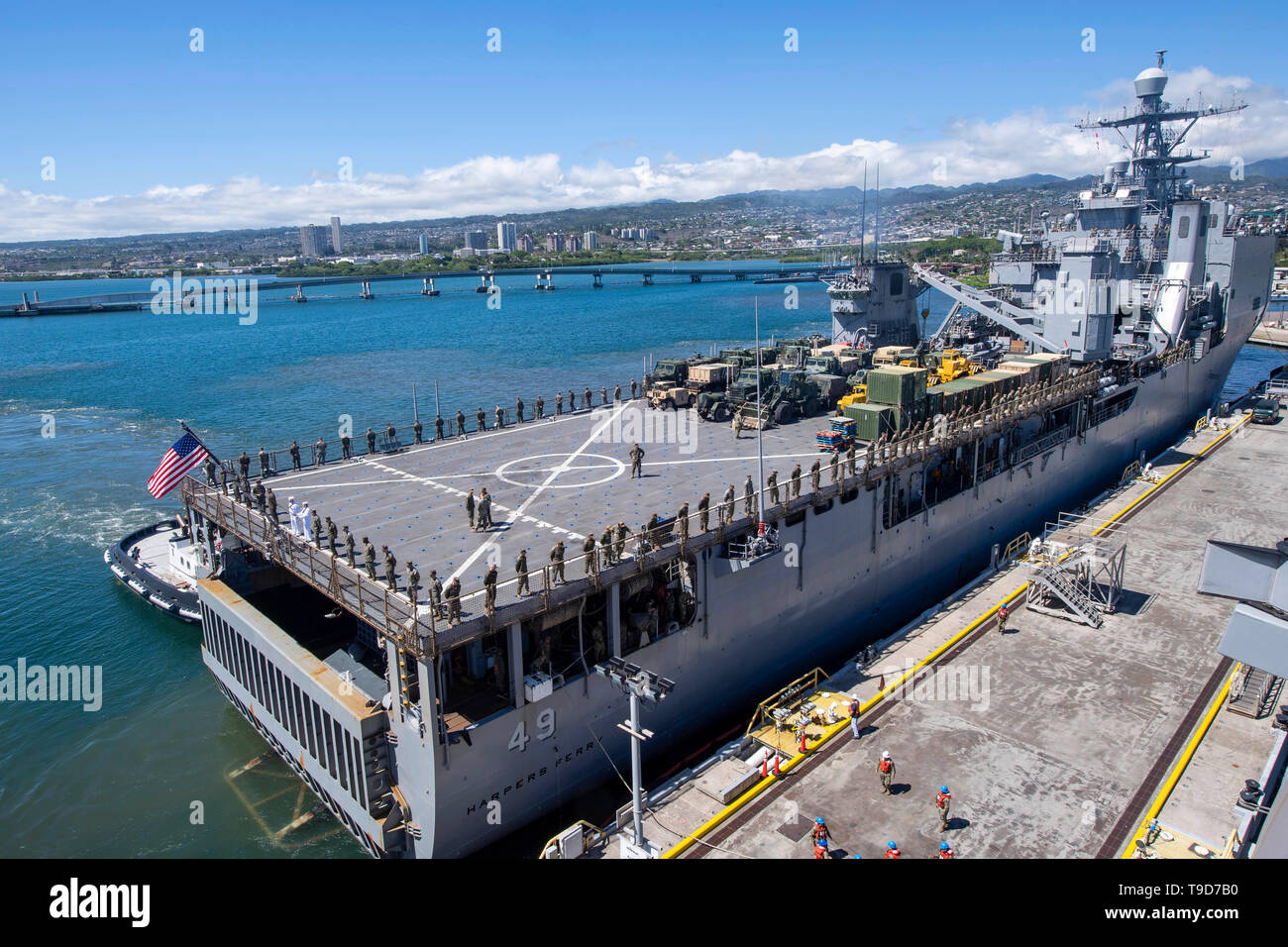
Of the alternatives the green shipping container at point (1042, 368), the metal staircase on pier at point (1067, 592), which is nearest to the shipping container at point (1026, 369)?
the green shipping container at point (1042, 368)

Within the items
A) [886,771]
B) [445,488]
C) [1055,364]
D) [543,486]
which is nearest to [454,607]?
[886,771]

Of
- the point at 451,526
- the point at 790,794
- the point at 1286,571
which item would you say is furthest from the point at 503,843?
the point at 1286,571

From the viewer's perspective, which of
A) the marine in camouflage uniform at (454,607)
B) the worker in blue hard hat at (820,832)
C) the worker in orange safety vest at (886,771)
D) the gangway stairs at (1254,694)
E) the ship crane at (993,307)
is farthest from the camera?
the ship crane at (993,307)

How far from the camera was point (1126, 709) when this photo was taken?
23.5 metres

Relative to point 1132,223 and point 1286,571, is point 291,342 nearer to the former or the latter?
point 1132,223

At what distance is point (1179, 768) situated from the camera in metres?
20.5

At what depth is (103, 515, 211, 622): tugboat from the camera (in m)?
35.4

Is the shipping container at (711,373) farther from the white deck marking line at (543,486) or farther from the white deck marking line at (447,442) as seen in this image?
the white deck marking line at (447,442)

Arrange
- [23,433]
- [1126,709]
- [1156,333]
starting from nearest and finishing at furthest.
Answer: [1126,709] < [1156,333] < [23,433]

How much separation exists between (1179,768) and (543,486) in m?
20.2

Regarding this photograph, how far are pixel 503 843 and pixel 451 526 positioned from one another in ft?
30.2

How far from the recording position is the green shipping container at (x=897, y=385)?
107 feet

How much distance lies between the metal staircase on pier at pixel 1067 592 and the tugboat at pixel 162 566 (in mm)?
31837
